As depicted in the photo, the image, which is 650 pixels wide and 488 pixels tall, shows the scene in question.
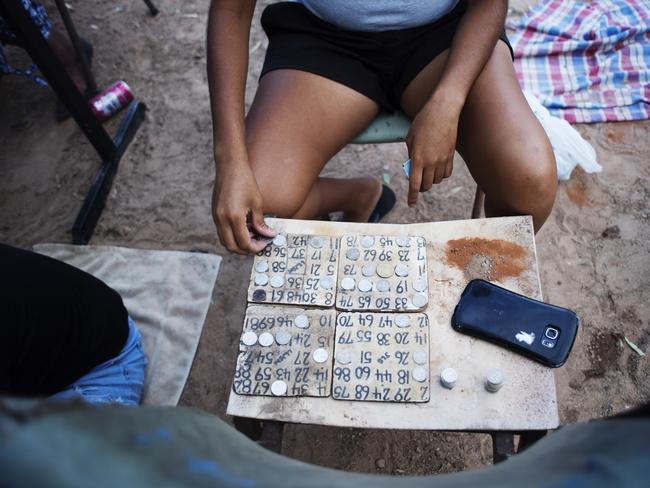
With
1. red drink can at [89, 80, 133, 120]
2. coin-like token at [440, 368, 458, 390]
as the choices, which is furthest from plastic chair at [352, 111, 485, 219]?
red drink can at [89, 80, 133, 120]

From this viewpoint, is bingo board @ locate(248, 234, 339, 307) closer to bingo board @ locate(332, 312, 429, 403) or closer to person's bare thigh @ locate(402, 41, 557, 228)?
bingo board @ locate(332, 312, 429, 403)

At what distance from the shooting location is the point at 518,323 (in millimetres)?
964

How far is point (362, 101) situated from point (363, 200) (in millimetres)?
512

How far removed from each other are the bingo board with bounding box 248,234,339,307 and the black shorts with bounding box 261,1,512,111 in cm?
48

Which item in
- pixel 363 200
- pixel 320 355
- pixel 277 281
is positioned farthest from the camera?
pixel 363 200

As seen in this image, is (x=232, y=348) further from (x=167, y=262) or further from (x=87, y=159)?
(x=87, y=159)

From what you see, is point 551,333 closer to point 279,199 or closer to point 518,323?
point 518,323

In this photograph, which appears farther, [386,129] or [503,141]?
[386,129]

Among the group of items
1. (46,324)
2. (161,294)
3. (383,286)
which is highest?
(46,324)

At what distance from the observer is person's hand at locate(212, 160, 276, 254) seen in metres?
1.12

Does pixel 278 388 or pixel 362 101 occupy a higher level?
pixel 362 101

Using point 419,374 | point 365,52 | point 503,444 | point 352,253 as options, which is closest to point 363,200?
point 365,52

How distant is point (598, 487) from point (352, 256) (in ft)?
2.56

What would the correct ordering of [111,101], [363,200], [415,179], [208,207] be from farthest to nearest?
1. [111,101]
2. [208,207]
3. [363,200]
4. [415,179]
